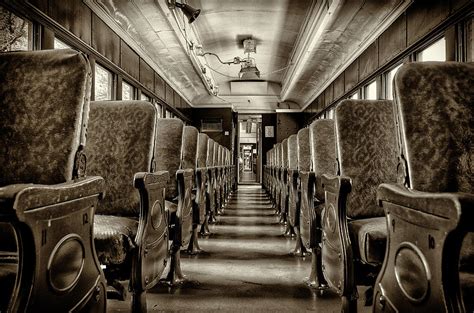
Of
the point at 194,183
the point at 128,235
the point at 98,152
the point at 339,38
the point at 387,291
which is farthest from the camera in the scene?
the point at 339,38

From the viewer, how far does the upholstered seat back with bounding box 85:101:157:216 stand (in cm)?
205

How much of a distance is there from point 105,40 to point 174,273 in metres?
3.84

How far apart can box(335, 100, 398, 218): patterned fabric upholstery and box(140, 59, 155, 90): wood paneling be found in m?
5.67

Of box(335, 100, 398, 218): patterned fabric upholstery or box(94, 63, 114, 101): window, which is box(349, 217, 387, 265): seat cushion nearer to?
box(335, 100, 398, 218): patterned fabric upholstery

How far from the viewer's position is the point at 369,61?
6.20 meters

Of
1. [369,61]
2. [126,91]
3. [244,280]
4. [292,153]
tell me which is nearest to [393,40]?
[369,61]

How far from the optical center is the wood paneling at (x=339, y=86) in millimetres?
7969

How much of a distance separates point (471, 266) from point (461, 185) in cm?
35

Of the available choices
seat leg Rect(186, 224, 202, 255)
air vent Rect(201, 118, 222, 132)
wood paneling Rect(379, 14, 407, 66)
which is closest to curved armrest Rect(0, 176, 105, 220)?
seat leg Rect(186, 224, 202, 255)

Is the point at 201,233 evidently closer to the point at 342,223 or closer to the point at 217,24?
the point at 342,223

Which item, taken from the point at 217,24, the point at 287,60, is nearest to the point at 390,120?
the point at 217,24

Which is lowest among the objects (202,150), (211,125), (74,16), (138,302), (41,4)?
(138,302)

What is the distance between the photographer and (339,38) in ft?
21.5

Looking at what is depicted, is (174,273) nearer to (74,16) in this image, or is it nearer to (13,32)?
(13,32)
